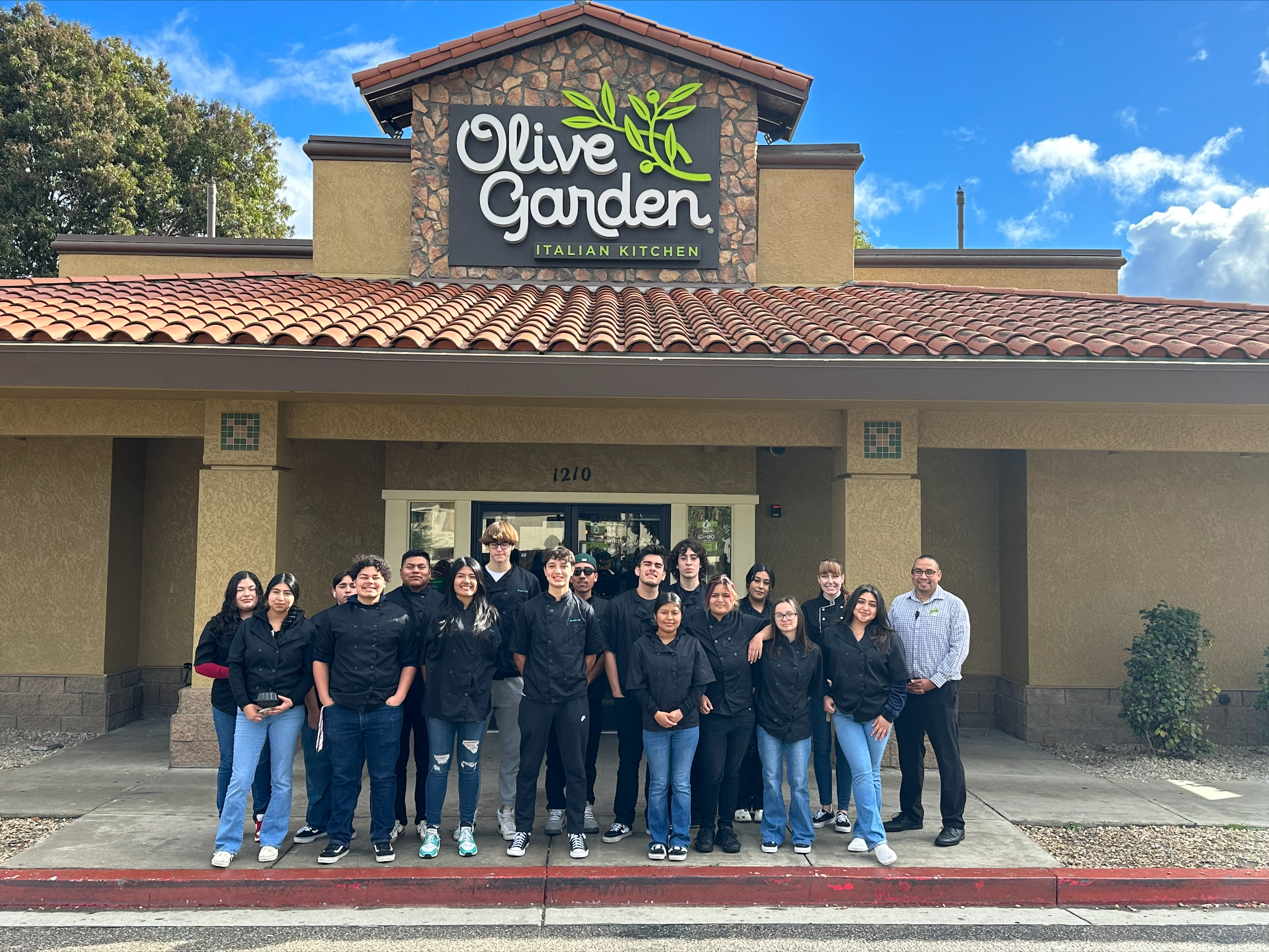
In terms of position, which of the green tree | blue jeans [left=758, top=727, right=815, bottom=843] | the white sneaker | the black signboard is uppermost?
the green tree

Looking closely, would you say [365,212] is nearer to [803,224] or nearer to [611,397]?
[803,224]

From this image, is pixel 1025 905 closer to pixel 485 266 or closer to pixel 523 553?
pixel 523 553

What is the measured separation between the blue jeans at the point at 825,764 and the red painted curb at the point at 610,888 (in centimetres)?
76

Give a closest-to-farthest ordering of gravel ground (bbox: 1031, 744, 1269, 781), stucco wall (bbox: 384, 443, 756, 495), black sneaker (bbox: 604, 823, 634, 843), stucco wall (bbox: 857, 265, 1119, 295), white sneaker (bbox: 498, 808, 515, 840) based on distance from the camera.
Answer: white sneaker (bbox: 498, 808, 515, 840) < black sneaker (bbox: 604, 823, 634, 843) < gravel ground (bbox: 1031, 744, 1269, 781) < stucco wall (bbox: 384, 443, 756, 495) < stucco wall (bbox: 857, 265, 1119, 295)

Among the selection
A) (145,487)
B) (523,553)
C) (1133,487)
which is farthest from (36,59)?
(1133,487)

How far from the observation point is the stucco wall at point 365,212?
10.6m

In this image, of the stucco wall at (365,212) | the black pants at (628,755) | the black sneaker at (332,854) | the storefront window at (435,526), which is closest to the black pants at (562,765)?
the black pants at (628,755)

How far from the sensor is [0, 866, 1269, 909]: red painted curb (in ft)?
16.7

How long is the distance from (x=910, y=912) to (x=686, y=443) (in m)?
4.23

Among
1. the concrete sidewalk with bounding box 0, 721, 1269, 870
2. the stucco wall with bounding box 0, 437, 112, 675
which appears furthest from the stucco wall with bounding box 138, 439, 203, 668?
the concrete sidewalk with bounding box 0, 721, 1269, 870

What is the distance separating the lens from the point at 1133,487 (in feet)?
30.3

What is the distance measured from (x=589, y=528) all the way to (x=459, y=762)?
13.0 ft

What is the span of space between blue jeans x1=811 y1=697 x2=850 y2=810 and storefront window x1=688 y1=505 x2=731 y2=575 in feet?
10.7

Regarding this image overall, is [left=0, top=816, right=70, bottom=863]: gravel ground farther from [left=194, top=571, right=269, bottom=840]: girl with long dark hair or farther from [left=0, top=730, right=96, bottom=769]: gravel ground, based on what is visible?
[left=0, top=730, right=96, bottom=769]: gravel ground
